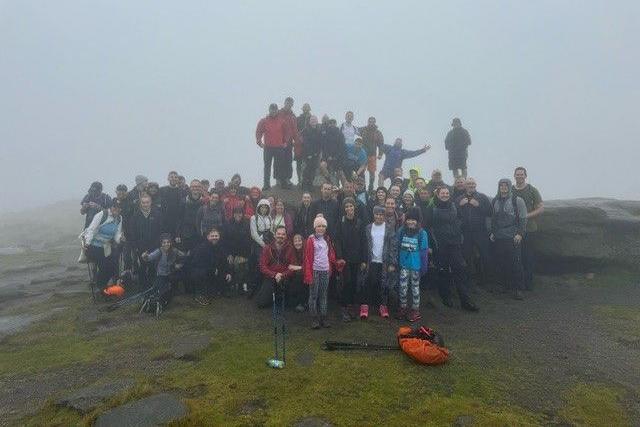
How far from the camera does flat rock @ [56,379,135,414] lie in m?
6.67

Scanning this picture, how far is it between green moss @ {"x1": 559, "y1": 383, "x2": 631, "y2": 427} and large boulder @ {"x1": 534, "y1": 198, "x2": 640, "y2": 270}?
8.24 metres

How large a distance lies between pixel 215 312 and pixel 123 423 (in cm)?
541

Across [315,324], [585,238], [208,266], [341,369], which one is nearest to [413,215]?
[315,324]

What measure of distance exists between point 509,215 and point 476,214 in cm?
96

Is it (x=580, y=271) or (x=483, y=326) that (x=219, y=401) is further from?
(x=580, y=271)

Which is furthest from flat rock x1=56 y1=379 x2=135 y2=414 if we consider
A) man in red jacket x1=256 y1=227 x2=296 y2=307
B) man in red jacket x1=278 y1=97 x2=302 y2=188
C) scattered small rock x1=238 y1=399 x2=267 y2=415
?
man in red jacket x1=278 y1=97 x2=302 y2=188

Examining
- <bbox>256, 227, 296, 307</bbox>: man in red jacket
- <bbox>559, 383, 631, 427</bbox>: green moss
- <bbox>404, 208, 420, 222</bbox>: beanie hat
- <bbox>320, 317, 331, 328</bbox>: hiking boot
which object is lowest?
<bbox>559, 383, 631, 427</bbox>: green moss

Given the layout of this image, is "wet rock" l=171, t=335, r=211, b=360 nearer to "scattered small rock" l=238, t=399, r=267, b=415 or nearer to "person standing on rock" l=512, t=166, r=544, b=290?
"scattered small rock" l=238, t=399, r=267, b=415

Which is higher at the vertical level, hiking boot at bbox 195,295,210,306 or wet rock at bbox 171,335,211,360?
hiking boot at bbox 195,295,210,306

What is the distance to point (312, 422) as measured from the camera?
6.27 meters

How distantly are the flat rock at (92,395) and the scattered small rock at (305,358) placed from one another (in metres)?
3.11

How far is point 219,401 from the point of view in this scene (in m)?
6.79

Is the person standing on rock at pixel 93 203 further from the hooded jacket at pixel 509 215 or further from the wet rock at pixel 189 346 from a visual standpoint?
the hooded jacket at pixel 509 215

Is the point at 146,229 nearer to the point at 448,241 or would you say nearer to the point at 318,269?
the point at 318,269
